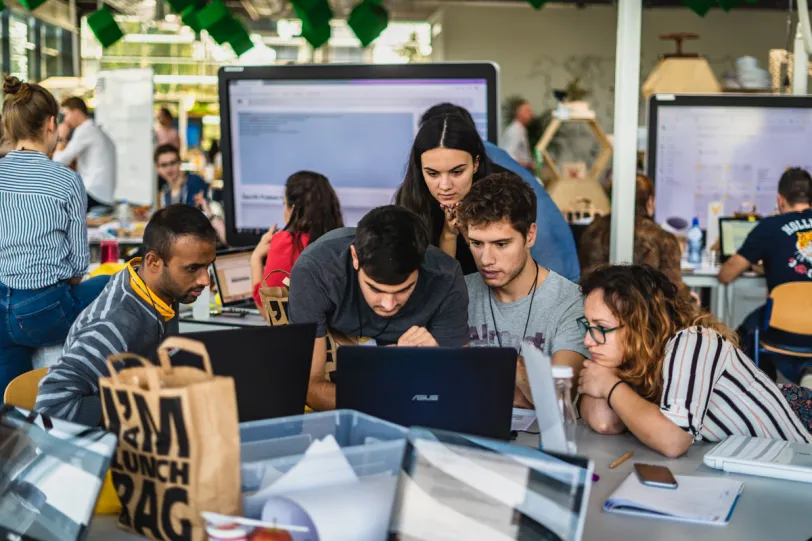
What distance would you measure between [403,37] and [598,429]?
1141 cm

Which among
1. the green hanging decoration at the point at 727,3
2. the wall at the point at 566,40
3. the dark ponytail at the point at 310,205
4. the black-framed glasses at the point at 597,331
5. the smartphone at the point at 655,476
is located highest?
the wall at the point at 566,40

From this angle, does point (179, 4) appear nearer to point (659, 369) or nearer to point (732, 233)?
point (732, 233)

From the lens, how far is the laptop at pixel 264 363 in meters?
1.49

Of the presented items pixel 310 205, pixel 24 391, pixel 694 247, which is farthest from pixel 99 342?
pixel 694 247

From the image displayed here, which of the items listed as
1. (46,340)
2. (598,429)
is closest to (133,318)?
(598,429)

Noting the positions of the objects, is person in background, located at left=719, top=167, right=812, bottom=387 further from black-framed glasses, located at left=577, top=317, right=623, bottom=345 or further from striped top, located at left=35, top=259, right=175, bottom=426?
striped top, located at left=35, top=259, right=175, bottom=426

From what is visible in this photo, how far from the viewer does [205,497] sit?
121cm

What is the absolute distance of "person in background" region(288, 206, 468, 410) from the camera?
1.84m

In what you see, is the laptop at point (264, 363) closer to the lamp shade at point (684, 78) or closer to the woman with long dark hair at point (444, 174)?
the woman with long dark hair at point (444, 174)

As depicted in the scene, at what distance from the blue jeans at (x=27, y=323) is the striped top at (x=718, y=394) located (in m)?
2.25

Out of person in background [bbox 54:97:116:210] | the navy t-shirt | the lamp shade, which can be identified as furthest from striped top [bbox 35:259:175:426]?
the lamp shade

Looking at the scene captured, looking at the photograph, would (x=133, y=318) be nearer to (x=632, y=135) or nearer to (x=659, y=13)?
(x=632, y=135)

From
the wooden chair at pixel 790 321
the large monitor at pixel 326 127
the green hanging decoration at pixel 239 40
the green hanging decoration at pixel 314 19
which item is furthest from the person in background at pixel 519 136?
the large monitor at pixel 326 127

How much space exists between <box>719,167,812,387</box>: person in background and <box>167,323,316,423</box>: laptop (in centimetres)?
304
